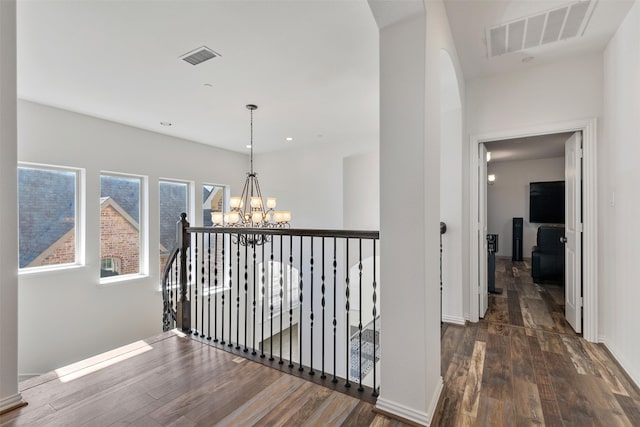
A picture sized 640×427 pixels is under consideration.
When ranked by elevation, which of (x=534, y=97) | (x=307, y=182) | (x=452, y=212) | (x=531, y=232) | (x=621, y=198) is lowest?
(x=531, y=232)

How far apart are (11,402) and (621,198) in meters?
4.48

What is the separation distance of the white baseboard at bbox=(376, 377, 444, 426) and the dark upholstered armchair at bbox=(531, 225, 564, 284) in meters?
4.55

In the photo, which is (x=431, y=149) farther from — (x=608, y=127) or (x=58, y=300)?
(x=58, y=300)


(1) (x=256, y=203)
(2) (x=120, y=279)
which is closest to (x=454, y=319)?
(1) (x=256, y=203)

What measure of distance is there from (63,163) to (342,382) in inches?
177

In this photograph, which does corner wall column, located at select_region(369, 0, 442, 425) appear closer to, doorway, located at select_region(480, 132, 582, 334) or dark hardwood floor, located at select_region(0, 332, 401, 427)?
dark hardwood floor, located at select_region(0, 332, 401, 427)

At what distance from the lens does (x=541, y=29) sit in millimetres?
2391

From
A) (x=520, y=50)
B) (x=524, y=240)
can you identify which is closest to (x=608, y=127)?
(x=520, y=50)

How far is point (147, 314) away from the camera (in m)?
4.77

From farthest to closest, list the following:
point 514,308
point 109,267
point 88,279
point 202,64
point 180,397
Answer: point 109,267, point 88,279, point 514,308, point 202,64, point 180,397

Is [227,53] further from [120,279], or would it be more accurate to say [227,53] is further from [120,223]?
[120,279]

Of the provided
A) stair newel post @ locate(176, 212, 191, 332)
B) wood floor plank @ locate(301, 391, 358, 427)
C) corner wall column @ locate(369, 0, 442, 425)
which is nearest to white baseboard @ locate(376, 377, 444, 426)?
corner wall column @ locate(369, 0, 442, 425)

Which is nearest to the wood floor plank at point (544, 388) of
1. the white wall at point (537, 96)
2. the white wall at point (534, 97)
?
the white wall at point (534, 97)

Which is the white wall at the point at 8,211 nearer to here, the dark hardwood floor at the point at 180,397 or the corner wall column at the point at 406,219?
the dark hardwood floor at the point at 180,397
